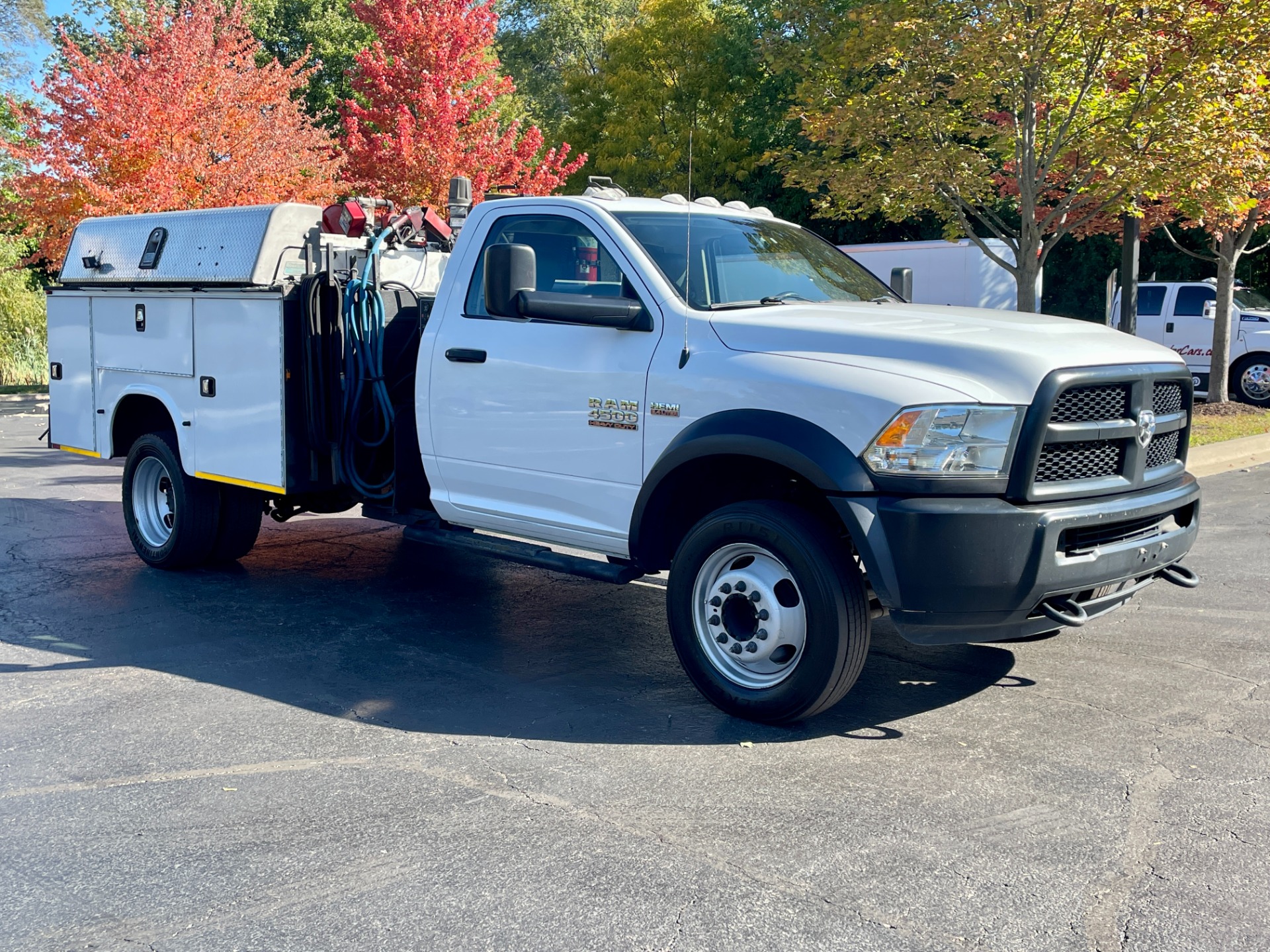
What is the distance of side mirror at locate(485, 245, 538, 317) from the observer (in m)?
5.25

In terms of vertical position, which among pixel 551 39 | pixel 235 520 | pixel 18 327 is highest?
pixel 551 39

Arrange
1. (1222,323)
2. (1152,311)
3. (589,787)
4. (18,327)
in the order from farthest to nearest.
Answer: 1. (18,327)
2. (1152,311)
3. (1222,323)
4. (589,787)

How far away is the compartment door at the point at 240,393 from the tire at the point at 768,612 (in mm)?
2770

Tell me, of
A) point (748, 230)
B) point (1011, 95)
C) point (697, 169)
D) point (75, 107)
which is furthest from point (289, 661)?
point (697, 169)

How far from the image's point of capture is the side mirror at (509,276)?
5.25 m

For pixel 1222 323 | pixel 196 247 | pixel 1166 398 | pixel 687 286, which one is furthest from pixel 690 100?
pixel 1166 398

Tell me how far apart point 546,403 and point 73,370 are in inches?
160

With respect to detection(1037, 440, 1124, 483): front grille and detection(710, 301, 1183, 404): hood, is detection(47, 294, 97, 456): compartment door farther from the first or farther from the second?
detection(1037, 440, 1124, 483): front grille

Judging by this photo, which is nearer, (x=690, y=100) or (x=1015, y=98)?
(x=1015, y=98)

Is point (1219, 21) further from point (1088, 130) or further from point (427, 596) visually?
point (427, 596)

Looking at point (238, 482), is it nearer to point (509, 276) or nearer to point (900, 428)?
point (509, 276)

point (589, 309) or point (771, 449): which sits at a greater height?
point (589, 309)

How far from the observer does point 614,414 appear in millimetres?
5293

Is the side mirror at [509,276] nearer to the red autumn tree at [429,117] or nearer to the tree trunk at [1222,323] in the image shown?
the tree trunk at [1222,323]
